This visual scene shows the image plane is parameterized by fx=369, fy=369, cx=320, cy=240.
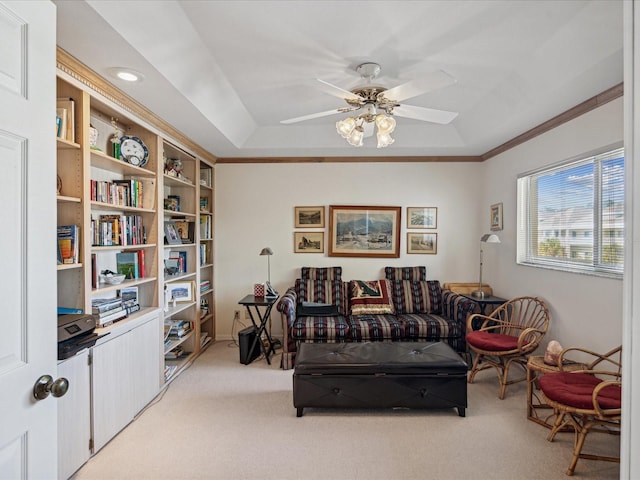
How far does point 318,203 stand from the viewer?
5035 mm

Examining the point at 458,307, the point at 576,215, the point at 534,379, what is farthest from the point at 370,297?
the point at 576,215

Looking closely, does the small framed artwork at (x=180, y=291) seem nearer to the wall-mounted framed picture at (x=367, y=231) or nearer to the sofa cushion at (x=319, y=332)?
the sofa cushion at (x=319, y=332)

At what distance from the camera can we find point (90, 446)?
2393 mm

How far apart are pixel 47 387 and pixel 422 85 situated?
2.31 meters

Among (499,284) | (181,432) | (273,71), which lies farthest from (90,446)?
(499,284)

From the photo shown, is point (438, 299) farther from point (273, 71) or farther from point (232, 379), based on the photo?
point (273, 71)

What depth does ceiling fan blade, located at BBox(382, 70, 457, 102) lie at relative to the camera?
2.12 metres

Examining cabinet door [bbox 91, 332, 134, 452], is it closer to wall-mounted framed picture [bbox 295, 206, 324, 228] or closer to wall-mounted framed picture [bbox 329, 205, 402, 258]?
wall-mounted framed picture [bbox 295, 206, 324, 228]

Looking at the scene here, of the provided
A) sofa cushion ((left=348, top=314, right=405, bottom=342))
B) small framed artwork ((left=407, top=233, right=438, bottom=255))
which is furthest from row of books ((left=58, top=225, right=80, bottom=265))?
small framed artwork ((left=407, top=233, right=438, bottom=255))

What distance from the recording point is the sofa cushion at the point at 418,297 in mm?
4590

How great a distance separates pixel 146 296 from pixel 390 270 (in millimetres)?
2960

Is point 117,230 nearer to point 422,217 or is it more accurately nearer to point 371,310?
point 371,310

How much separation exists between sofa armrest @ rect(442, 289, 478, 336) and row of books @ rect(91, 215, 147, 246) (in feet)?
10.7

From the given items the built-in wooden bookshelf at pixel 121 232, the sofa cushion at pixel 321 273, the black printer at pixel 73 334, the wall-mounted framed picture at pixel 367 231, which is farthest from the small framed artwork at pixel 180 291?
the wall-mounted framed picture at pixel 367 231
